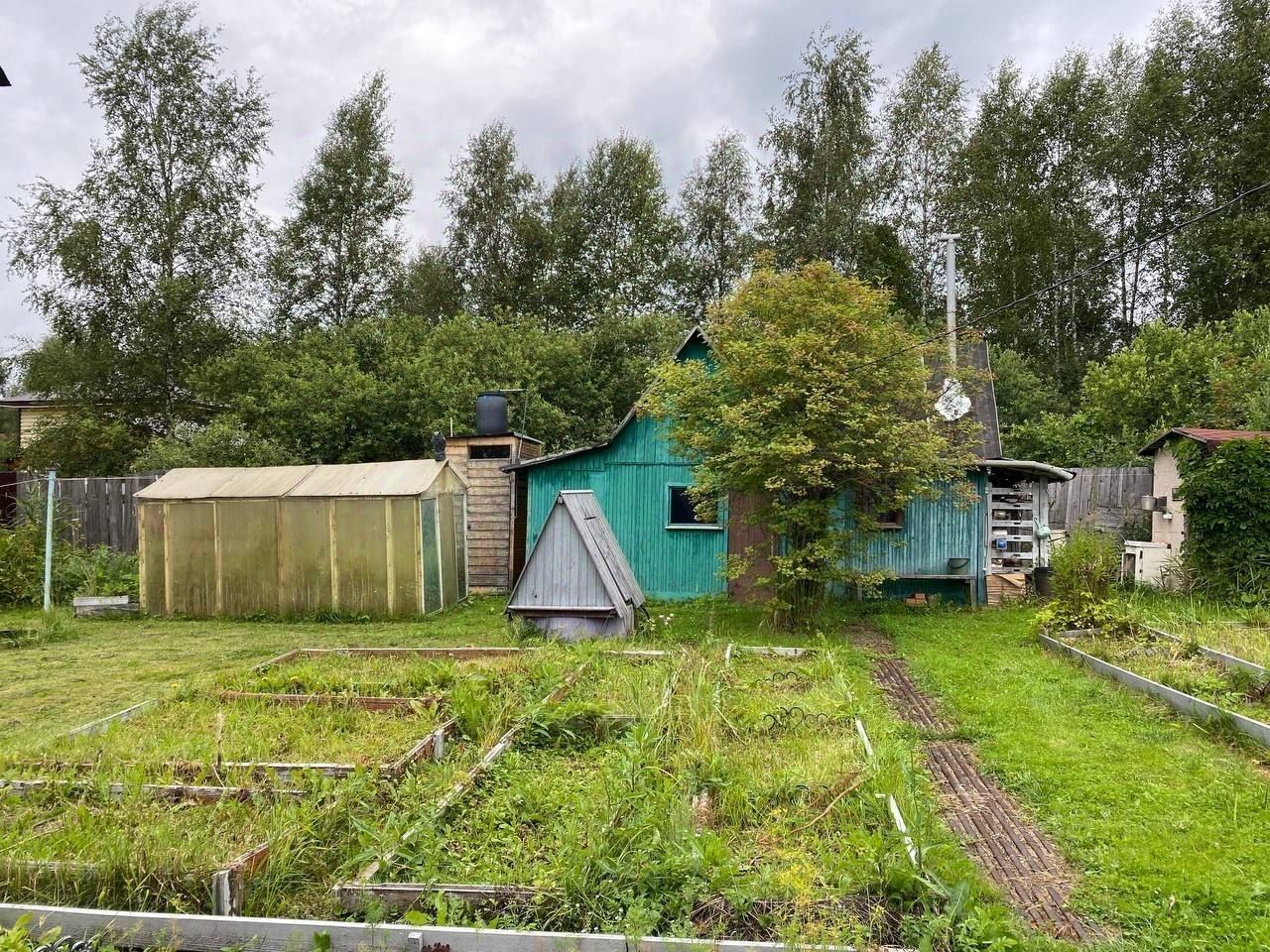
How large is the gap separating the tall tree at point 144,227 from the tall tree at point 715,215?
40.1ft

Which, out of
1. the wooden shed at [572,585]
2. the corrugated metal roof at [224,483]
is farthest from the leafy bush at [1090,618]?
the corrugated metal roof at [224,483]

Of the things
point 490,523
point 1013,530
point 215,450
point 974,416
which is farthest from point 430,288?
point 1013,530

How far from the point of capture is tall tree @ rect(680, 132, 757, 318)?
77.7ft

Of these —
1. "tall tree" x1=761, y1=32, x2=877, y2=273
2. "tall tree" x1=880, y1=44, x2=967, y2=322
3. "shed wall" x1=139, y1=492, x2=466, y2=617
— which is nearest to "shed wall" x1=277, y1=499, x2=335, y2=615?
"shed wall" x1=139, y1=492, x2=466, y2=617

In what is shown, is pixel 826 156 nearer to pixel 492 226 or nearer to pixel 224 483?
pixel 492 226

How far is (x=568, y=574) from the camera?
28.8ft

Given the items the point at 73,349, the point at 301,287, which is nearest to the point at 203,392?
the point at 73,349

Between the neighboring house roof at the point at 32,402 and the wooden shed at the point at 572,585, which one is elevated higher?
the neighboring house roof at the point at 32,402

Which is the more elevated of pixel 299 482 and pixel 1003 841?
pixel 299 482

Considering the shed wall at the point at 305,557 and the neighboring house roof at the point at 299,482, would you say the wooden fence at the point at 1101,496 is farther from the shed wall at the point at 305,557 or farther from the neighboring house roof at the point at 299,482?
the shed wall at the point at 305,557

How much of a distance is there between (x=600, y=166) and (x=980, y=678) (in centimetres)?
2069

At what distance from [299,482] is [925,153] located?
66.8ft

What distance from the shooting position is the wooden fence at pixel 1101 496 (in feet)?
45.2

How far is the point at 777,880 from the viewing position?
307 centimetres
